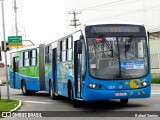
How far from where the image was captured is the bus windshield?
14.6m

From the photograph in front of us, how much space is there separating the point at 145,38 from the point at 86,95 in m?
2.88

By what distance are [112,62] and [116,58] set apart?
19 centimetres

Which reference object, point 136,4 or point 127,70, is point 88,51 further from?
point 136,4

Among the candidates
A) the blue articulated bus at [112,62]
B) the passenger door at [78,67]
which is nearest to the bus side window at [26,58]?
the passenger door at [78,67]

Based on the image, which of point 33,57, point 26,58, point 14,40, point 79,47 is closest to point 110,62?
point 79,47

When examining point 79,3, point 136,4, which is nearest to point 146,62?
point 136,4

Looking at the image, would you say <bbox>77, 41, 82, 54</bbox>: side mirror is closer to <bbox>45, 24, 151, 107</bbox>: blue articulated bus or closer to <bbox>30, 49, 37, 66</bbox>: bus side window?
<bbox>45, 24, 151, 107</bbox>: blue articulated bus

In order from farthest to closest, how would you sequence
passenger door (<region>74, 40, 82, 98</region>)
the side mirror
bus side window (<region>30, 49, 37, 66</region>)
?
1. bus side window (<region>30, 49, 37, 66</region>)
2. passenger door (<region>74, 40, 82, 98</region>)
3. the side mirror

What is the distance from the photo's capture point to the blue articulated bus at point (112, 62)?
14.5 metres

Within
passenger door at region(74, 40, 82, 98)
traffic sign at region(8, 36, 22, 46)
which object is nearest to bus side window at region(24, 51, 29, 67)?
traffic sign at region(8, 36, 22, 46)

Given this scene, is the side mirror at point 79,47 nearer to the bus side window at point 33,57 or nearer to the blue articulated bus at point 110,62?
the blue articulated bus at point 110,62

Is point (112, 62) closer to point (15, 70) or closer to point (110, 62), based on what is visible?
point (110, 62)

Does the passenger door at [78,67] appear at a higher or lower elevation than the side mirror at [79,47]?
lower

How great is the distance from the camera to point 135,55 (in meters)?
14.9
